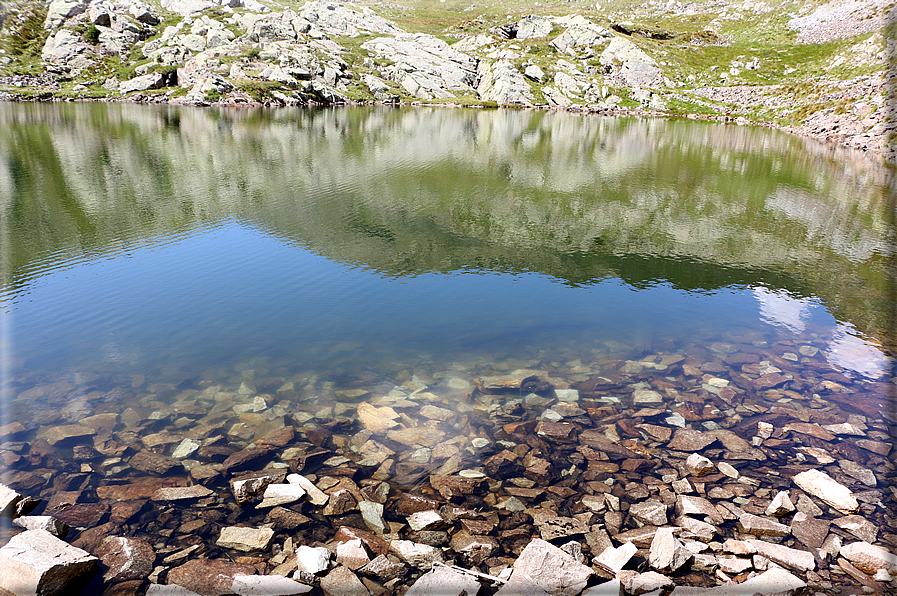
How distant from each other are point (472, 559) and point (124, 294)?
21.9 metres

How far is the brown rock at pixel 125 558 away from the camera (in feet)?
30.7

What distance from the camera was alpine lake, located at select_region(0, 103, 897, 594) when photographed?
10.8 metres

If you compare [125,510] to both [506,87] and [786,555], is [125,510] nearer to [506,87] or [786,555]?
[786,555]

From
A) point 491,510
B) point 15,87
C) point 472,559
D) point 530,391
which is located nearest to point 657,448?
point 530,391

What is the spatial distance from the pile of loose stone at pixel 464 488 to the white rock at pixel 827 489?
0.05 m

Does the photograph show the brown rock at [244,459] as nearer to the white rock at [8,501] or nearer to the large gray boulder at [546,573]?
the white rock at [8,501]

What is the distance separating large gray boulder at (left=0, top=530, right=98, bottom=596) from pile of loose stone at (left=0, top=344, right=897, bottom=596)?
0.04 m

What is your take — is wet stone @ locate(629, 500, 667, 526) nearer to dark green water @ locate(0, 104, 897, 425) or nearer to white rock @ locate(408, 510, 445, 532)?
white rock @ locate(408, 510, 445, 532)

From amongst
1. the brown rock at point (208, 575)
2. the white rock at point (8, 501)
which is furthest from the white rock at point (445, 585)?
the white rock at point (8, 501)

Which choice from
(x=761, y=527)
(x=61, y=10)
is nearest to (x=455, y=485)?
(x=761, y=527)

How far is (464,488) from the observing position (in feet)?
40.3

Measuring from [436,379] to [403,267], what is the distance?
41.3 feet

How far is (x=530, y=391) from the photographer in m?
17.1

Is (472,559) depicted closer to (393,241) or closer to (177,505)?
(177,505)
